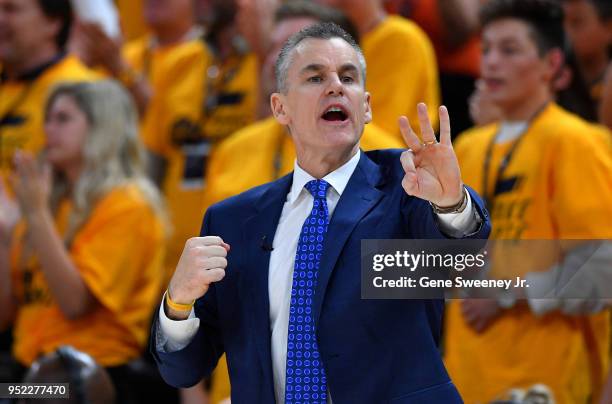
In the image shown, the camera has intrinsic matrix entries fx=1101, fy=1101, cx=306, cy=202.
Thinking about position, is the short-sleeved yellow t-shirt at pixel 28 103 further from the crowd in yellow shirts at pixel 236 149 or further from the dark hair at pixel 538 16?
the dark hair at pixel 538 16

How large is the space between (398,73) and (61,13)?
1.99 metres

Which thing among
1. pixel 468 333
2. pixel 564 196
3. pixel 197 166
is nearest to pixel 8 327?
pixel 197 166

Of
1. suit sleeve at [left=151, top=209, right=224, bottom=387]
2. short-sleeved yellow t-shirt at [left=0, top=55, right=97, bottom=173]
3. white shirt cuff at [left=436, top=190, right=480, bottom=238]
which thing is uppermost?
short-sleeved yellow t-shirt at [left=0, top=55, right=97, bottom=173]

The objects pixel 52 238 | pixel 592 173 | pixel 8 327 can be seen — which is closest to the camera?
pixel 592 173

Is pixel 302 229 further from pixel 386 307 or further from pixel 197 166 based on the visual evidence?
pixel 197 166

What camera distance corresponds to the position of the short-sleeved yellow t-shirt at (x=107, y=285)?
4.57 metres

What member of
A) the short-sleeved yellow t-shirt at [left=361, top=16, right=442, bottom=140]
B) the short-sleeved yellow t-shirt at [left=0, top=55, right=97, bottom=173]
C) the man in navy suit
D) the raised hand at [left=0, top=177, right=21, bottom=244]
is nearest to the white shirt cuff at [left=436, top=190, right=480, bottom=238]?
the man in navy suit

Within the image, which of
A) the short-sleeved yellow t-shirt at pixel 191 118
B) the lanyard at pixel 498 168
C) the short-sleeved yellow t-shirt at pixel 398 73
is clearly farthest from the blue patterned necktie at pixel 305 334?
the short-sleeved yellow t-shirt at pixel 191 118

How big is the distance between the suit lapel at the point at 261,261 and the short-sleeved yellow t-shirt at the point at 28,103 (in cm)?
285

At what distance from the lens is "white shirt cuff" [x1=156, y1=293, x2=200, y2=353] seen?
7.98 ft

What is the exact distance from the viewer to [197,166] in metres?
5.44

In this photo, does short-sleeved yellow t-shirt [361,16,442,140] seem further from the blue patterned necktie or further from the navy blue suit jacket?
the blue patterned necktie

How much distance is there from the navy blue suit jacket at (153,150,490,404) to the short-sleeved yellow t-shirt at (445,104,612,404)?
1.51 metres

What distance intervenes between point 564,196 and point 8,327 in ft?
8.68
